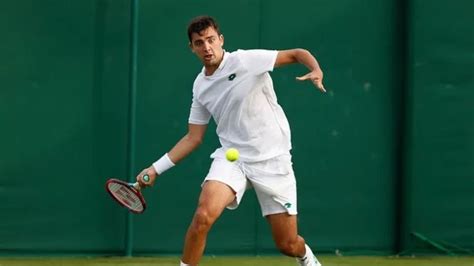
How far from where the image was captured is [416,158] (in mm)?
8258

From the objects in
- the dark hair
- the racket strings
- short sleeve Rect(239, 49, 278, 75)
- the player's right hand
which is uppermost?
the dark hair

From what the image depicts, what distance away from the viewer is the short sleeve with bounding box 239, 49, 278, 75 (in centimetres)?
591

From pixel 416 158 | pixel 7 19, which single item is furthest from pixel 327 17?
pixel 7 19

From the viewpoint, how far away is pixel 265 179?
6.01 meters

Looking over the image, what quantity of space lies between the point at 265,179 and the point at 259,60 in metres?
0.67

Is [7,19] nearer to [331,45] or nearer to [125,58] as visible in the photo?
[125,58]

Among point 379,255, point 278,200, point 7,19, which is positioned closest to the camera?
point 278,200

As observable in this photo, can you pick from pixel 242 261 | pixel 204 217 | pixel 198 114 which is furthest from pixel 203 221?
pixel 242 261

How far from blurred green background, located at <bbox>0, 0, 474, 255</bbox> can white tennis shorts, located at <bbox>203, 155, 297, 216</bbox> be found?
207 cm

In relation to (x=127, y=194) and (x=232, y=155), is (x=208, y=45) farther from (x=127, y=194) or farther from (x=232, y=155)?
(x=127, y=194)

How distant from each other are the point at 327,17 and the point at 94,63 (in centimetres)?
183

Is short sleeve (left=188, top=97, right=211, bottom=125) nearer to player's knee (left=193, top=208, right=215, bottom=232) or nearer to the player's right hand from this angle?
the player's right hand

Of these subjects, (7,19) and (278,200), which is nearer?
(278,200)

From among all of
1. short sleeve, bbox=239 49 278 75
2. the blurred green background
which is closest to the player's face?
short sleeve, bbox=239 49 278 75
